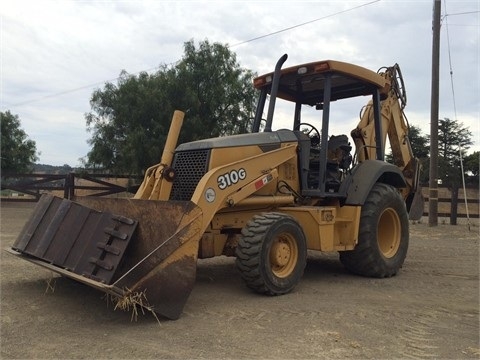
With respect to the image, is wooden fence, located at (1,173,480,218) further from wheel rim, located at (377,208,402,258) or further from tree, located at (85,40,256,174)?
wheel rim, located at (377,208,402,258)

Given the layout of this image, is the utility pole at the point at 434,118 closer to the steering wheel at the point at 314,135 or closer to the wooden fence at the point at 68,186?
the wooden fence at the point at 68,186

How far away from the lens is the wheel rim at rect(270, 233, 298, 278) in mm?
5539

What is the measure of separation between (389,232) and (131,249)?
4.48m

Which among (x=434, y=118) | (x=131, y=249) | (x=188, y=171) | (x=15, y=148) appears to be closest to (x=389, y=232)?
(x=188, y=171)

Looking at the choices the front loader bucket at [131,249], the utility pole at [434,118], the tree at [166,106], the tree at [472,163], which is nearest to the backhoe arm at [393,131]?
the front loader bucket at [131,249]

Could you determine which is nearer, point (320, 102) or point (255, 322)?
point (255, 322)

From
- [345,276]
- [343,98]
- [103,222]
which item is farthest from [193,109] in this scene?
[103,222]

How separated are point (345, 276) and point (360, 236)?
703 mm

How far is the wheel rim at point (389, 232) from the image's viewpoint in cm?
747

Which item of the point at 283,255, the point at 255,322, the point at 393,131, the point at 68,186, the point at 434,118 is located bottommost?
the point at 255,322

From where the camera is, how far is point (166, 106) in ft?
59.3

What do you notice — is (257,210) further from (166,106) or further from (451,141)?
(451,141)

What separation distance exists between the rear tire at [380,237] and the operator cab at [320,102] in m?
0.53

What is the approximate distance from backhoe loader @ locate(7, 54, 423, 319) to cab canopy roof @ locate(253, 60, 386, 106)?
2 cm
